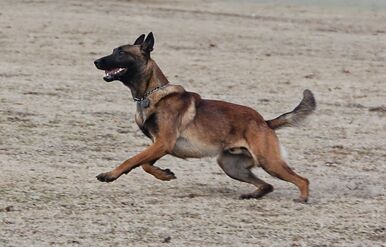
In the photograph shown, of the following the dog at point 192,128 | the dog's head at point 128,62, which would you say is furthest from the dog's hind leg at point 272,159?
the dog's head at point 128,62

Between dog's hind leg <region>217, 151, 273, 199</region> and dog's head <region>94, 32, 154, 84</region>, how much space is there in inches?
38.0

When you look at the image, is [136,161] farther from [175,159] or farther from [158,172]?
[175,159]

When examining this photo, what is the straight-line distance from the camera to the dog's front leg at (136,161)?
9359 mm

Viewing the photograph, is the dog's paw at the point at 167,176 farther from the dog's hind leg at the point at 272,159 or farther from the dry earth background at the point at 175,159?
the dog's hind leg at the point at 272,159

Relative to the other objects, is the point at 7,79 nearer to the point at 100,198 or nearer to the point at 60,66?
the point at 60,66

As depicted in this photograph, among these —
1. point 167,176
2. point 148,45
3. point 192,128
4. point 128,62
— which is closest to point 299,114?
point 192,128

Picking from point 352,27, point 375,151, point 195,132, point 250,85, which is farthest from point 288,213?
point 352,27

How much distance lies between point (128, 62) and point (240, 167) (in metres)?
1.24

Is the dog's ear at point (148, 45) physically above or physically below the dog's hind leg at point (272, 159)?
above

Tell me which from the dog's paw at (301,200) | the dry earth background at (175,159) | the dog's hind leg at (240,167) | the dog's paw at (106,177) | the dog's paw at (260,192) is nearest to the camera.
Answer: the dry earth background at (175,159)

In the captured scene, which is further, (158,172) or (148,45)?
(148,45)

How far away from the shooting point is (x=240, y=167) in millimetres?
9859

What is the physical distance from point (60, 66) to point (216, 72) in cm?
224

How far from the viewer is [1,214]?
859 centimetres
